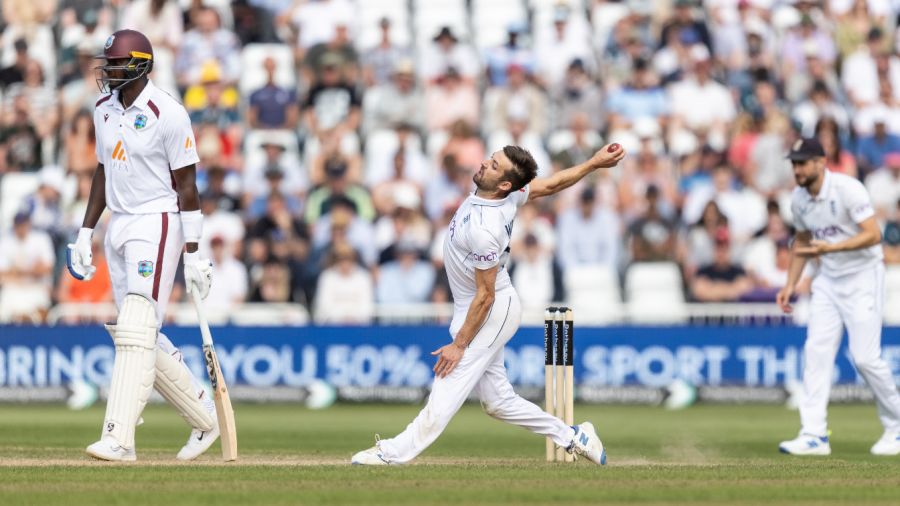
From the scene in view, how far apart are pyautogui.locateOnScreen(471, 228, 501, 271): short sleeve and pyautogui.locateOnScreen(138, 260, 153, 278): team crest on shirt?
1.84m

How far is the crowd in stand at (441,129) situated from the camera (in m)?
17.5

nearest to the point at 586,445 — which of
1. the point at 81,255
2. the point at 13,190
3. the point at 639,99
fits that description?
the point at 81,255

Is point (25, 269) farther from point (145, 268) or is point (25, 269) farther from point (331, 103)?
point (145, 268)

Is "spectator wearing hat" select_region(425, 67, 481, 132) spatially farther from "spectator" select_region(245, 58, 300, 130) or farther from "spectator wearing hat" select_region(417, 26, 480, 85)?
"spectator" select_region(245, 58, 300, 130)

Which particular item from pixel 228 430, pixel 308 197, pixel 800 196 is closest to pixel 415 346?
pixel 308 197

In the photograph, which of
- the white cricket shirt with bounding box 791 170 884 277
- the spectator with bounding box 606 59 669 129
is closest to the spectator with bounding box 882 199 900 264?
the spectator with bounding box 606 59 669 129

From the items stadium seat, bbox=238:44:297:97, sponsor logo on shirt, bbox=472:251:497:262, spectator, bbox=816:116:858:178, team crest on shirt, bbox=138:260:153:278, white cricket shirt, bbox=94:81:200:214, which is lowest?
team crest on shirt, bbox=138:260:153:278

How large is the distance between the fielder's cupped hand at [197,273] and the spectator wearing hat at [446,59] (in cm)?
1102

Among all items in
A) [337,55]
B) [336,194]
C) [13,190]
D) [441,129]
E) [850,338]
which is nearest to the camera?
[850,338]

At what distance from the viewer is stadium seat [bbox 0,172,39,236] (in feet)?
61.9

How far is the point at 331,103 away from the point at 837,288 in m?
9.45

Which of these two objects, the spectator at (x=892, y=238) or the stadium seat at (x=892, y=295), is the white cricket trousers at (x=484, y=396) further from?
the spectator at (x=892, y=238)

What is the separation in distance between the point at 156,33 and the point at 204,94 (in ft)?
5.00

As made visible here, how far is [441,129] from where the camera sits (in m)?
19.8
